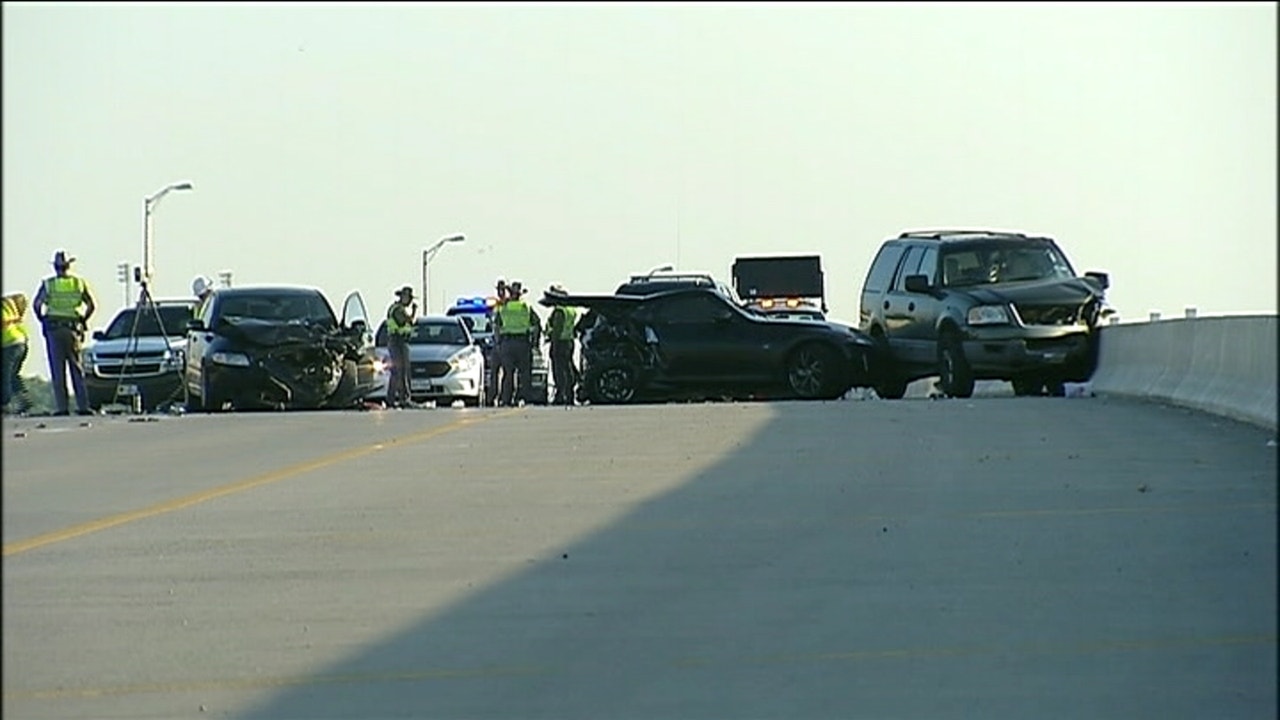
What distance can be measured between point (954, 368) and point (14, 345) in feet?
76.6

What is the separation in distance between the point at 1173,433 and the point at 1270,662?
56.8 feet

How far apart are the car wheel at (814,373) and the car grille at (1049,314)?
287cm

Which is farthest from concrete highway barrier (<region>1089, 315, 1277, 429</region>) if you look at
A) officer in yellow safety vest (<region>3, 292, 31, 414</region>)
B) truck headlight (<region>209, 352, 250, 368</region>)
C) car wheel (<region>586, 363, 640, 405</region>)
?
officer in yellow safety vest (<region>3, 292, 31, 414</region>)

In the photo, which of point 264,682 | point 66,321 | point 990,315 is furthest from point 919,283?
point 264,682

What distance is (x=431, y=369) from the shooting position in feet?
113

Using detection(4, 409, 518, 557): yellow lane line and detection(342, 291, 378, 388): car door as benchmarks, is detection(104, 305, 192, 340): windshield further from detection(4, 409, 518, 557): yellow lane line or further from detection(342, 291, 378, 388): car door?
detection(4, 409, 518, 557): yellow lane line

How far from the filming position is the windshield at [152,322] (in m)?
32.0

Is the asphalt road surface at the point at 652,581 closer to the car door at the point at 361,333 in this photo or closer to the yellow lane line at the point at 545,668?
the yellow lane line at the point at 545,668

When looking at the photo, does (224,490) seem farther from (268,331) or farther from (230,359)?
(268,331)

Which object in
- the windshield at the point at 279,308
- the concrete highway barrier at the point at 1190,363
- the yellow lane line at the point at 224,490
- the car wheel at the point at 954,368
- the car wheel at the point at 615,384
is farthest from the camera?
the windshield at the point at 279,308

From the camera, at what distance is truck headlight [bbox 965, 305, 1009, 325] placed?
24922 mm

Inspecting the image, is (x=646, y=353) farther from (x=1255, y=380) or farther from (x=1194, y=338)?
(x=1255, y=380)

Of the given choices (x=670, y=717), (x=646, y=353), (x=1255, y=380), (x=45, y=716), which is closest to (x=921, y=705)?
(x=670, y=717)

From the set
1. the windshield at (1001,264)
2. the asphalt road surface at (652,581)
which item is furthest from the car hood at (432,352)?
the asphalt road surface at (652,581)
